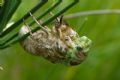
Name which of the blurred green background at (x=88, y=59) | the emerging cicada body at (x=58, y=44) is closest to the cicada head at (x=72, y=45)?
the emerging cicada body at (x=58, y=44)

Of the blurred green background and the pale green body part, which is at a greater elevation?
the blurred green background

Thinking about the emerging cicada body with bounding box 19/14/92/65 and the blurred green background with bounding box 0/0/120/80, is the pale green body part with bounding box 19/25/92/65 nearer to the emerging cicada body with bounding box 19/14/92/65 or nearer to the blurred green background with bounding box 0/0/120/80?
the emerging cicada body with bounding box 19/14/92/65

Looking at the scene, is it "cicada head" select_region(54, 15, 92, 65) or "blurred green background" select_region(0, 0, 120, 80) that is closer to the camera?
"cicada head" select_region(54, 15, 92, 65)

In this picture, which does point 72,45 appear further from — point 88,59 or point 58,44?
point 88,59

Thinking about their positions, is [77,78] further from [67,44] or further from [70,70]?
[67,44]

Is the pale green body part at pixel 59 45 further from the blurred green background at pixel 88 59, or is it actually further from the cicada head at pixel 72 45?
the blurred green background at pixel 88 59

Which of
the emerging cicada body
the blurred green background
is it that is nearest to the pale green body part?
the emerging cicada body

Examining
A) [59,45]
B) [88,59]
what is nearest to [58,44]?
[59,45]
